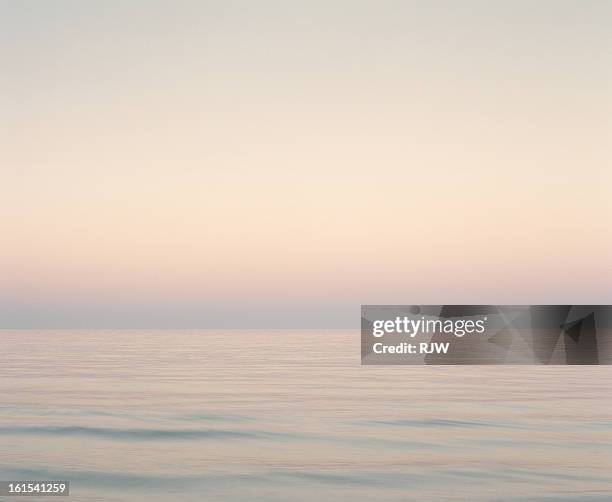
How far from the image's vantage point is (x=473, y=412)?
1997cm

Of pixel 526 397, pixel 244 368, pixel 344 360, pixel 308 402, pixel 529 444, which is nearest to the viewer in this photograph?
pixel 529 444

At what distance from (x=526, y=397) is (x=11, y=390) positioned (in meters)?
13.8

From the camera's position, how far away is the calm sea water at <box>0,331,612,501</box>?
472 inches

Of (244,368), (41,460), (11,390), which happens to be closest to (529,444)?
(41,460)

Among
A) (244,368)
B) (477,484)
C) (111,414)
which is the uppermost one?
(244,368)

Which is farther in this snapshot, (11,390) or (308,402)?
(11,390)

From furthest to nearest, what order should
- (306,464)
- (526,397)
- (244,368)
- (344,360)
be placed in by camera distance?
(344,360), (244,368), (526,397), (306,464)

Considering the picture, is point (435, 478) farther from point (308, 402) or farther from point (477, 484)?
point (308, 402)

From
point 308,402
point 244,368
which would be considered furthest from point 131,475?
point 244,368

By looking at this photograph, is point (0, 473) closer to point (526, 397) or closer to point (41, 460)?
point (41, 460)

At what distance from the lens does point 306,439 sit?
51.7 ft

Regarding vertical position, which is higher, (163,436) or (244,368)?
(244,368)

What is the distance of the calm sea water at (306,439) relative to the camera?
11992 millimetres

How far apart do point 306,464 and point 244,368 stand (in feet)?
72.8
